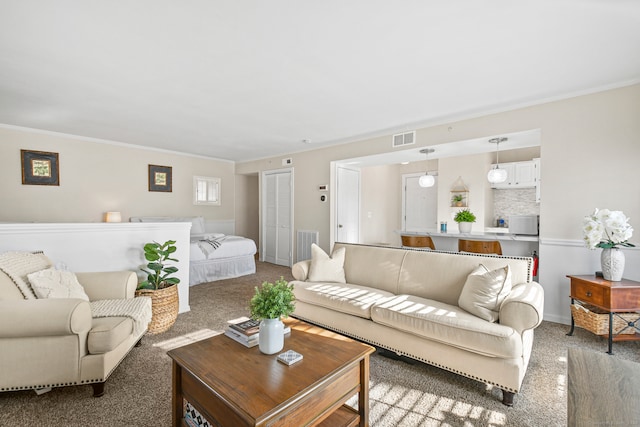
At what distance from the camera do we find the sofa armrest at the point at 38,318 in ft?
5.64

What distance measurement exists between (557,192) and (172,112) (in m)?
4.77

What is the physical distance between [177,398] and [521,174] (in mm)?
7128

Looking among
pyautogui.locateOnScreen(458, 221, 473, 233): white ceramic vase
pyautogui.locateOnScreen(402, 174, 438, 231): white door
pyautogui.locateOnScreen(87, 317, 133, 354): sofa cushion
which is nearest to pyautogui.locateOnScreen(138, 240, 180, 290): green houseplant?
pyautogui.locateOnScreen(87, 317, 133, 354): sofa cushion

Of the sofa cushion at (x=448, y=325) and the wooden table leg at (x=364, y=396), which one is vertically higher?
the sofa cushion at (x=448, y=325)

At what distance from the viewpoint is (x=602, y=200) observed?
3.00m

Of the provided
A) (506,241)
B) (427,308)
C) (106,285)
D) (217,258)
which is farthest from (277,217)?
(427,308)

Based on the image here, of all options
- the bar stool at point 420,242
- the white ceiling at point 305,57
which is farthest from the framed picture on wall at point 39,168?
the bar stool at point 420,242

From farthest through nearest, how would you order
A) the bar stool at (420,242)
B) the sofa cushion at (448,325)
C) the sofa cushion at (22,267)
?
the bar stool at (420,242) < the sofa cushion at (22,267) < the sofa cushion at (448,325)

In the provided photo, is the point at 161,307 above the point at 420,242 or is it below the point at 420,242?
below

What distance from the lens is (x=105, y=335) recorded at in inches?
73.9

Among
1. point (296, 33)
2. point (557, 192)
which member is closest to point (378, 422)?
point (296, 33)

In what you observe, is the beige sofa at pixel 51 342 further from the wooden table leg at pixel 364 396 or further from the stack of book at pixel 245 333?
the wooden table leg at pixel 364 396

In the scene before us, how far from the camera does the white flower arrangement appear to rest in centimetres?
256

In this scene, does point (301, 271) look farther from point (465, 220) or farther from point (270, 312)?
point (465, 220)
